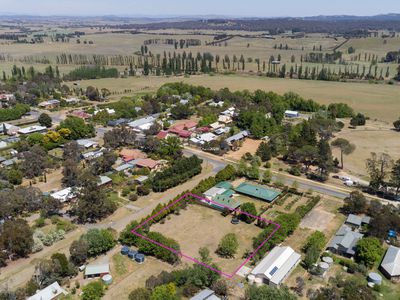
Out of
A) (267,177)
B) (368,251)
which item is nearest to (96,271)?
(368,251)

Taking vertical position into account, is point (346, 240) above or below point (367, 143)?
below

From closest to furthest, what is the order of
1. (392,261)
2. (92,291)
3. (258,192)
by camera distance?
(92,291) < (392,261) < (258,192)

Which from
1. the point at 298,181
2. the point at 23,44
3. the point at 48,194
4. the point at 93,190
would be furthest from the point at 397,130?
the point at 23,44

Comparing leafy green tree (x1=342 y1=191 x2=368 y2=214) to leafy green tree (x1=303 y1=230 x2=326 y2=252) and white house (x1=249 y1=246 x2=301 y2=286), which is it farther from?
white house (x1=249 y1=246 x2=301 y2=286)

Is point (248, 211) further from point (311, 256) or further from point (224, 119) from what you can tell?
point (224, 119)

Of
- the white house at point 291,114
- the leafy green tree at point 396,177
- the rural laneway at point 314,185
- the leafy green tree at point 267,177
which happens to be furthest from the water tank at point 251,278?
the white house at point 291,114

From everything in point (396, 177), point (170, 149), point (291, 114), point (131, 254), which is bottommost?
point (131, 254)

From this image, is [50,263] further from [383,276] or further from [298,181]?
[298,181]
